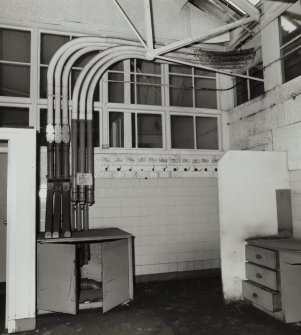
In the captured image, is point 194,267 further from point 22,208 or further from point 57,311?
point 22,208

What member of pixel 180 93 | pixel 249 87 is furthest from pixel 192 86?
pixel 249 87

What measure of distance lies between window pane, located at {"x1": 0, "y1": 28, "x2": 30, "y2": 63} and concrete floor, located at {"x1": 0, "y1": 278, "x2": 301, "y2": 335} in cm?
352

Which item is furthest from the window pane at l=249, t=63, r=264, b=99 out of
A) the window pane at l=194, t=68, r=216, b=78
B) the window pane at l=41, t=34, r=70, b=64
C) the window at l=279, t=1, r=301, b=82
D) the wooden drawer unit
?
the window pane at l=41, t=34, r=70, b=64

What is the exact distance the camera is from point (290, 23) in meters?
4.32

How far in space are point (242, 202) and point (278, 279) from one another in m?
0.98

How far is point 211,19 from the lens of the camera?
544cm

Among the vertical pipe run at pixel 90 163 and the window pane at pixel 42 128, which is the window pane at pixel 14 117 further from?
the vertical pipe run at pixel 90 163

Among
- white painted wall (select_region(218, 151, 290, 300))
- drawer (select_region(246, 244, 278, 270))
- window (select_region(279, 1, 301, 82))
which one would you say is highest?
window (select_region(279, 1, 301, 82))

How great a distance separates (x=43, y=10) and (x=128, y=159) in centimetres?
257

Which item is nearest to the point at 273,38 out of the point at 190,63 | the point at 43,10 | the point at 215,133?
the point at 190,63

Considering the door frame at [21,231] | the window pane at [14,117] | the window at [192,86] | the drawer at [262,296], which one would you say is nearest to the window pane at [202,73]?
the window at [192,86]

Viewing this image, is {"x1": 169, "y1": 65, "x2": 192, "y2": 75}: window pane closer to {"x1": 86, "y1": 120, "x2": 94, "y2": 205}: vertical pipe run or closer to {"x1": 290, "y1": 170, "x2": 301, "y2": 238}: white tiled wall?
{"x1": 86, "y1": 120, "x2": 94, "y2": 205}: vertical pipe run

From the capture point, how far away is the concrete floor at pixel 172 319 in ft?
10.5

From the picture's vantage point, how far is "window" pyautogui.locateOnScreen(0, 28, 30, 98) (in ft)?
15.4
